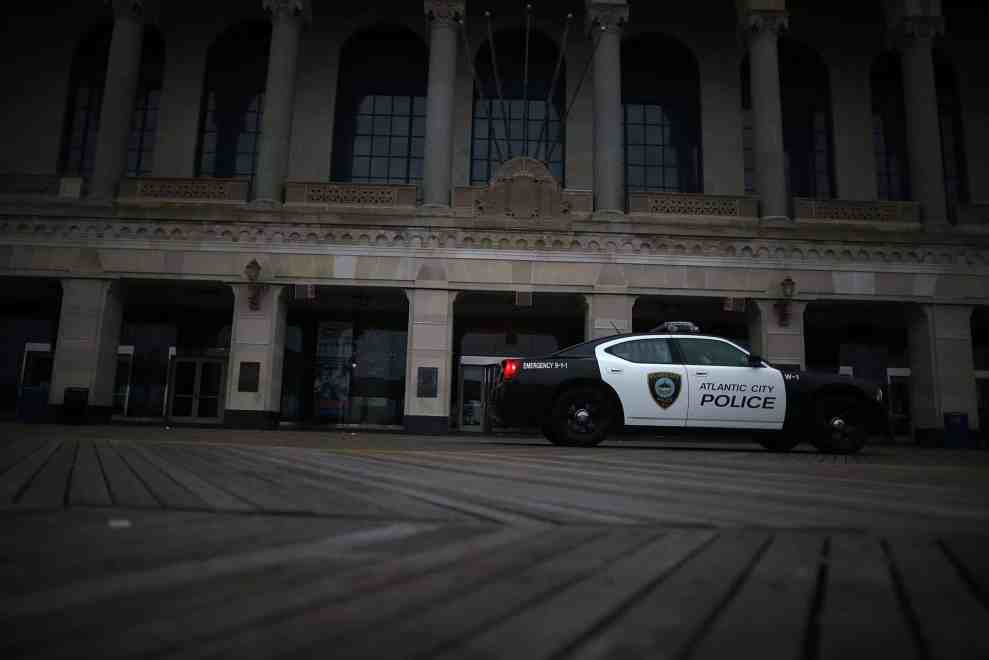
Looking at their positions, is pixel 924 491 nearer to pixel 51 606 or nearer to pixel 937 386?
pixel 51 606

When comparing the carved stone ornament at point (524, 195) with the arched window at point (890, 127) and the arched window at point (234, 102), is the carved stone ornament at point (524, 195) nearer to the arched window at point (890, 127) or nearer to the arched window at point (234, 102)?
the arched window at point (234, 102)

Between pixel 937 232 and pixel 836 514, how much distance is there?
1850 cm

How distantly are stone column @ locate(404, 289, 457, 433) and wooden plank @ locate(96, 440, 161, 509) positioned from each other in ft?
38.6

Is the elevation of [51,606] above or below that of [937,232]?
below

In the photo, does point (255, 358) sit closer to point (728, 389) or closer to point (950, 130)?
point (728, 389)

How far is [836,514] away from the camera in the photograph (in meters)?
2.67

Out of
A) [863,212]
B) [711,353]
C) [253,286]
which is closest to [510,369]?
[711,353]

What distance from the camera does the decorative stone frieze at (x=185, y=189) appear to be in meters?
17.4

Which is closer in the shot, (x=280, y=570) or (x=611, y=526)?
(x=280, y=570)

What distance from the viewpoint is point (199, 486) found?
10.5 ft

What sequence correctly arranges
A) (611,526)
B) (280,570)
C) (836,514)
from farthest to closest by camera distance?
(836,514) → (611,526) → (280,570)

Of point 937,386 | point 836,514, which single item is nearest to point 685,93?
point 937,386

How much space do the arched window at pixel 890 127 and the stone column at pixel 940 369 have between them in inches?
250

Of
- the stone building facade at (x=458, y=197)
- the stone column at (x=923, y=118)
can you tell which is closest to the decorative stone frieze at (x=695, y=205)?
the stone building facade at (x=458, y=197)
